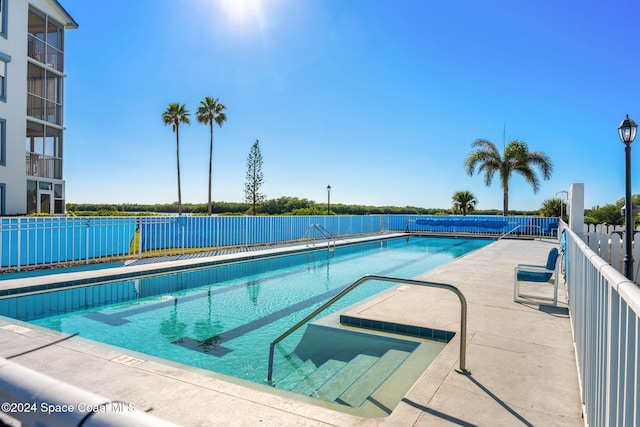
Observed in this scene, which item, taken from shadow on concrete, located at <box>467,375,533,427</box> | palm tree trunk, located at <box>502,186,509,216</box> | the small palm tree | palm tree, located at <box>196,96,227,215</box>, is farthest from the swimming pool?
palm tree, located at <box>196,96,227,215</box>

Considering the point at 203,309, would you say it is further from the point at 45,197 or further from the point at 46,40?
the point at 46,40

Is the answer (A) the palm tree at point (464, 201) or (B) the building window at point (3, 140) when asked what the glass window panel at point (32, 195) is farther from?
(A) the palm tree at point (464, 201)

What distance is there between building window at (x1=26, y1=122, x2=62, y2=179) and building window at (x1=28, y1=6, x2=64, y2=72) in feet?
9.21

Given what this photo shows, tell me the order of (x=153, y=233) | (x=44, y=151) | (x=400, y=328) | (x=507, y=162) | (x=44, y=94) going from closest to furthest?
(x=400, y=328)
(x=153, y=233)
(x=44, y=94)
(x=44, y=151)
(x=507, y=162)

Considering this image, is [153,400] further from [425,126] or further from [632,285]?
[425,126]

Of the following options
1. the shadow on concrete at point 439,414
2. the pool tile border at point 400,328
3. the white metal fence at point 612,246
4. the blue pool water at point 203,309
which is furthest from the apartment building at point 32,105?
the white metal fence at point 612,246

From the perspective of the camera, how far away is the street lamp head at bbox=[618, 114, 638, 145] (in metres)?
7.32

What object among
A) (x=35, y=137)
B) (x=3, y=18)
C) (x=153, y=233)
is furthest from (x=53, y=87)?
(x=153, y=233)

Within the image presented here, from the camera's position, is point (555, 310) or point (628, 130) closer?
point (555, 310)

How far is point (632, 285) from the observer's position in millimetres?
1249

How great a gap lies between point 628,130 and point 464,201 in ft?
72.2

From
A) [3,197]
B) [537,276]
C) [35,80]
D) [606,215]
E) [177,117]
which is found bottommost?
[537,276]

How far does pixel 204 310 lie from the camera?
6.30m

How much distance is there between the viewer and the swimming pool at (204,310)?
4.59 metres
